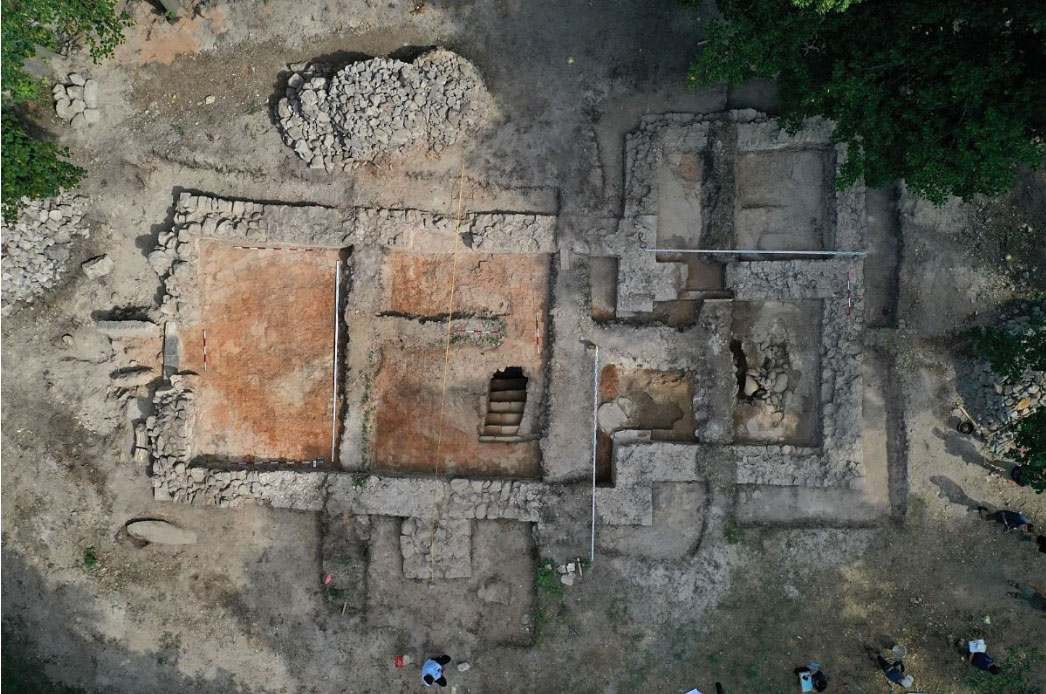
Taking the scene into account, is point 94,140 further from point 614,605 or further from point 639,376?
point 614,605

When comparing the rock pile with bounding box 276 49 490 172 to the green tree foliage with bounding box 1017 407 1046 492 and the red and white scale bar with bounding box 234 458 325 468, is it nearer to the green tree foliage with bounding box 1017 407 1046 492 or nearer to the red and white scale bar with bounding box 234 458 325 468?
the red and white scale bar with bounding box 234 458 325 468

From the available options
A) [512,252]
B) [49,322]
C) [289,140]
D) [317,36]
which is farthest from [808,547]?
[49,322]

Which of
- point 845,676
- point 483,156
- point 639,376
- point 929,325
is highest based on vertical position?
point 483,156

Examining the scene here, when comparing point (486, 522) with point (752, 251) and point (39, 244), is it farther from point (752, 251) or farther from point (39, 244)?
point (39, 244)

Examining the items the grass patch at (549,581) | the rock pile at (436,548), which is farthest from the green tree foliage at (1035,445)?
the rock pile at (436,548)

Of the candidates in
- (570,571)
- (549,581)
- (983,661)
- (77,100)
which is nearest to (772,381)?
(570,571)

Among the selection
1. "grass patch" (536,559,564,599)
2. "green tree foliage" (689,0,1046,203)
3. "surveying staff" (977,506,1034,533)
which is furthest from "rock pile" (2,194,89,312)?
"surveying staff" (977,506,1034,533)

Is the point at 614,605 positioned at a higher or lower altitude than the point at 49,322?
lower

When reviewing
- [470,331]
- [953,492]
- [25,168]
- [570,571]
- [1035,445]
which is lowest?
[570,571]
